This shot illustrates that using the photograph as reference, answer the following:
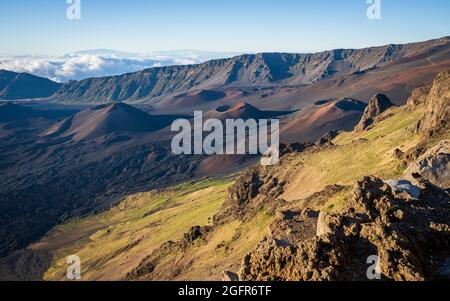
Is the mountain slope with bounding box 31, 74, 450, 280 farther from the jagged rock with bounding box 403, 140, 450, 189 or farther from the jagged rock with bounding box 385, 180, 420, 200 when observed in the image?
the jagged rock with bounding box 403, 140, 450, 189

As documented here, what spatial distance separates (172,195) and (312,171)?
55.7 m

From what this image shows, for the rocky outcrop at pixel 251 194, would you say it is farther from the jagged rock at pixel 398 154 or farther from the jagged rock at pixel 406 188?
the jagged rock at pixel 406 188

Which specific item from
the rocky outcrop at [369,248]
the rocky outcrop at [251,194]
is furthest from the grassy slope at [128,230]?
the rocky outcrop at [369,248]

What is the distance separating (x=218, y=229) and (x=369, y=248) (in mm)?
29055

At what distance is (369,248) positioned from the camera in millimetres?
14516

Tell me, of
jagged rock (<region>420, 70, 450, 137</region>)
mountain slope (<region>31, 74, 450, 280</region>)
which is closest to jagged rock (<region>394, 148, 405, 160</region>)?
mountain slope (<region>31, 74, 450, 280</region>)

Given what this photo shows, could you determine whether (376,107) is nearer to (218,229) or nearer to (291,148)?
(291,148)

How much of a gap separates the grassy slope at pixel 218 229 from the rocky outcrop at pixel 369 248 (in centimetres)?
1088

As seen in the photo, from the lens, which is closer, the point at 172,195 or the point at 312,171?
the point at 312,171

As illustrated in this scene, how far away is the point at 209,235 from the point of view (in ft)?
139

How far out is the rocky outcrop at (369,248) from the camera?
13.4m
